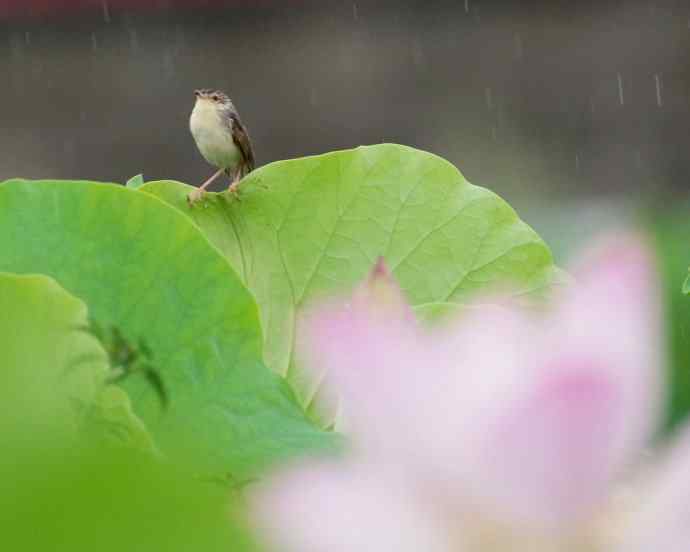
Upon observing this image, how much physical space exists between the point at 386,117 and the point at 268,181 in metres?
4.56

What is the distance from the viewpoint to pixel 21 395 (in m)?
0.26

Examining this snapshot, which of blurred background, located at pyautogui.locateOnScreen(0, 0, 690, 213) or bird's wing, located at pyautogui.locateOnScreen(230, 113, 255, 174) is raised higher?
bird's wing, located at pyautogui.locateOnScreen(230, 113, 255, 174)

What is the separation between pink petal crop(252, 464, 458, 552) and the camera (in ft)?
0.52

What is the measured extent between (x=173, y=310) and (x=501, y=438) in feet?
0.81

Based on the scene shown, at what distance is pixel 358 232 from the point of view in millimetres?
631

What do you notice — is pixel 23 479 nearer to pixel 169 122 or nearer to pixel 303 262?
pixel 303 262

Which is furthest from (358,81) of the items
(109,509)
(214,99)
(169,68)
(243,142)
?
(109,509)

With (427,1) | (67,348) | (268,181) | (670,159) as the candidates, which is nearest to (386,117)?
(427,1)

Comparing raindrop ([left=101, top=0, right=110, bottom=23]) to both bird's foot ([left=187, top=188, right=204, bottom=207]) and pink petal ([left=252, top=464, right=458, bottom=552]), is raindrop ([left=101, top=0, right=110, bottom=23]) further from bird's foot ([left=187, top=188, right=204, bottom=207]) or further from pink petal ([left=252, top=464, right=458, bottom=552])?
pink petal ([left=252, top=464, right=458, bottom=552])

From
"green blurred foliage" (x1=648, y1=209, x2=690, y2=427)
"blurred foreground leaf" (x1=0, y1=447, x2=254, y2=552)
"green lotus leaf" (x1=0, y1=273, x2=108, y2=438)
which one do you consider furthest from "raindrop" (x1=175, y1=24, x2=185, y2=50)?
"blurred foreground leaf" (x1=0, y1=447, x2=254, y2=552)

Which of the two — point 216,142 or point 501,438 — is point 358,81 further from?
point 501,438

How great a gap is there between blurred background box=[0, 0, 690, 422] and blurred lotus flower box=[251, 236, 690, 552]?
486cm

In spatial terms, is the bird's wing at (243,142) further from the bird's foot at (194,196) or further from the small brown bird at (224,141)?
the bird's foot at (194,196)

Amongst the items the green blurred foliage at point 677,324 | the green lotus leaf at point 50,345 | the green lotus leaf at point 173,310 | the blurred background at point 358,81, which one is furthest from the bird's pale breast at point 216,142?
the blurred background at point 358,81
